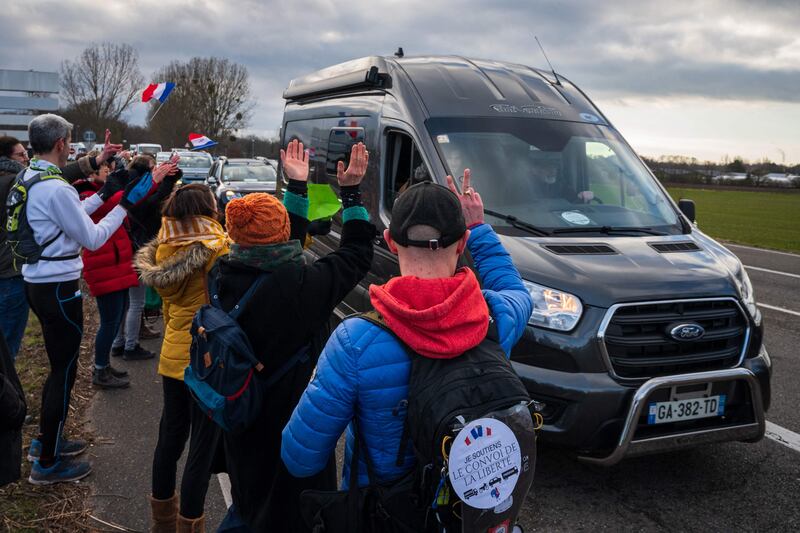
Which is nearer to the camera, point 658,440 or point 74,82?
point 658,440

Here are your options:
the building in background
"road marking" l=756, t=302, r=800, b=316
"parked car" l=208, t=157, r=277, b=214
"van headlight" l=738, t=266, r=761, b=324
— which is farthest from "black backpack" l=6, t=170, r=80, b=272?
the building in background

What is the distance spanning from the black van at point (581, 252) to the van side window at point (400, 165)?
2cm

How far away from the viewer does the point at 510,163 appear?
15.0 feet

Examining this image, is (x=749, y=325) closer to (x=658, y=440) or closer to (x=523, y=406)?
(x=658, y=440)

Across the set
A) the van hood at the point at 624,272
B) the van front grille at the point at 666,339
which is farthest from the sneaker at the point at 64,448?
the van front grille at the point at 666,339

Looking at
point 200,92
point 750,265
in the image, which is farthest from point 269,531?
point 200,92

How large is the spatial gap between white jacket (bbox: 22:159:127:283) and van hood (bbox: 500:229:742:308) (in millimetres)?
2488

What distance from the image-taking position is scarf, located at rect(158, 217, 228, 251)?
3.15 m

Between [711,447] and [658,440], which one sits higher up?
[658,440]

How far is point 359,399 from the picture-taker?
1765 millimetres

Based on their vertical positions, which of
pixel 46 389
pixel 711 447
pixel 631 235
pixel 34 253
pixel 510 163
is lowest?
pixel 711 447

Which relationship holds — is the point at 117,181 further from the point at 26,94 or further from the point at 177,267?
the point at 26,94

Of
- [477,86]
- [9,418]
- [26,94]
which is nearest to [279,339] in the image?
[9,418]

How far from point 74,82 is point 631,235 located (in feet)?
176
